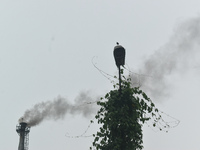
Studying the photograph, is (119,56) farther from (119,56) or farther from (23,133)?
(23,133)

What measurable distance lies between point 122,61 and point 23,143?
1196 inches

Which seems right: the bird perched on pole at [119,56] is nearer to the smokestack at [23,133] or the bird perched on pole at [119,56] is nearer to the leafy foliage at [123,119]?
the leafy foliage at [123,119]

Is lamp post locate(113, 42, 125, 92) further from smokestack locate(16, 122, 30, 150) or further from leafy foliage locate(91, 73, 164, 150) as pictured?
smokestack locate(16, 122, 30, 150)

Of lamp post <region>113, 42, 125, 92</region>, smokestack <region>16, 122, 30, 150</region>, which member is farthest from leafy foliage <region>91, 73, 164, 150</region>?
smokestack <region>16, 122, 30, 150</region>

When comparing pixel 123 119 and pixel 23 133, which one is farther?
pixel 23 133

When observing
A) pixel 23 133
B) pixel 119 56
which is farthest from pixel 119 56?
pixel 23 133

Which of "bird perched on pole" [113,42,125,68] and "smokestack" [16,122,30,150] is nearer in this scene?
"bird perched on pole" [113,42,125,68]

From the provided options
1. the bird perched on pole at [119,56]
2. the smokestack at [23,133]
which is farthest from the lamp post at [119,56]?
the smokestack at [23,133]

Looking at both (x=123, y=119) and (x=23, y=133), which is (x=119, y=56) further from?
(x=23, y=133)

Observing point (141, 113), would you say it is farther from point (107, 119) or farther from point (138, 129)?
point (107, 119)

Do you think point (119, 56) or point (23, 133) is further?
point (23, 133)

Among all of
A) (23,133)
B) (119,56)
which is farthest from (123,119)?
(23,133)

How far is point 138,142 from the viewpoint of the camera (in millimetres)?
7078

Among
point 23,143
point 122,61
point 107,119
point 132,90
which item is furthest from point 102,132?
point 23,143
